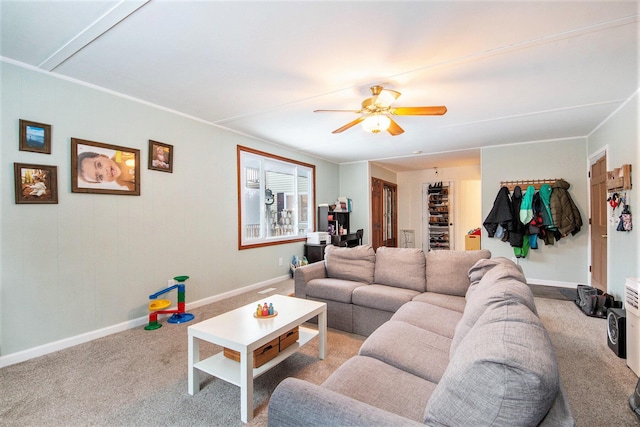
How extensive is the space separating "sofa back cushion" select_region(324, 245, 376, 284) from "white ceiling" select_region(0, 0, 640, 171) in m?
1.66

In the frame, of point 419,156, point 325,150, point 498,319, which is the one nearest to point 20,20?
point 498,319

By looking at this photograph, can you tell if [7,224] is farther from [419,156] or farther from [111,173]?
[419,156]

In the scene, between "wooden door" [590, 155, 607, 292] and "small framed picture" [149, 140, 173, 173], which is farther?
"wooden door" [590, 155, 607, 292]

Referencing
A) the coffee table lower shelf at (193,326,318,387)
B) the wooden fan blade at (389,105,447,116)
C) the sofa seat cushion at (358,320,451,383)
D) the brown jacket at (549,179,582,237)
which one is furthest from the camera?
the brown jacket at (549,179,582,237)

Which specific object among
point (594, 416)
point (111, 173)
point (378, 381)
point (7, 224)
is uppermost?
point (111, 173)

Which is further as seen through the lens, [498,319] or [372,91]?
[372,91]

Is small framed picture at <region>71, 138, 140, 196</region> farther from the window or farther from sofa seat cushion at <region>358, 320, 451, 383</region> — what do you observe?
sofa seat cushion at <region>358, 320, 451, 383</region>

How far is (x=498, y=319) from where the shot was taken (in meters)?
1.09

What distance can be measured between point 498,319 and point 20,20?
124 inches

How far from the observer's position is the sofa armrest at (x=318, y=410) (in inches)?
35.4

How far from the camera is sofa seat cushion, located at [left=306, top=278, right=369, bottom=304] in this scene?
9.52ft

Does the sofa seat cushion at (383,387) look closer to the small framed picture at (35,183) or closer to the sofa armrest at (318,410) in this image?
the sofa armrest at (318,410)

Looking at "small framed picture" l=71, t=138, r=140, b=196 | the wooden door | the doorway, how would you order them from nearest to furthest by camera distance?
"small framed picture" l=71, t=138, r=140, b=196 → the wooden door → the doorway

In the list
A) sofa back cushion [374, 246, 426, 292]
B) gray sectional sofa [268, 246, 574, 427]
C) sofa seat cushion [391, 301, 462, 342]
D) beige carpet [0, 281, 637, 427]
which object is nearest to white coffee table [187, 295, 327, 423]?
beige carpet [0, 281, 637, 427]
